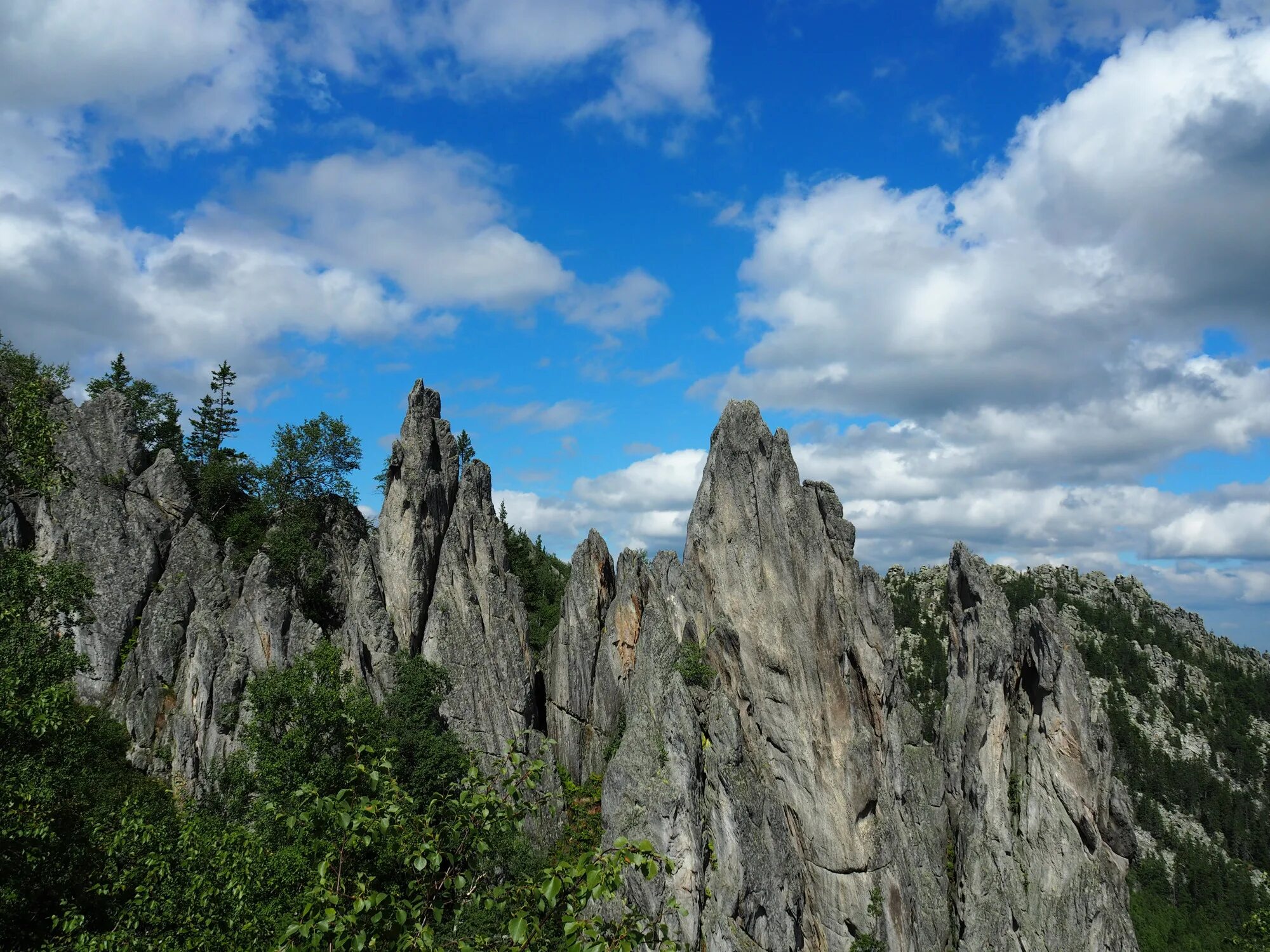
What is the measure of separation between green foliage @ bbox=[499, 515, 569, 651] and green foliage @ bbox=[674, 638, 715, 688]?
13877mm

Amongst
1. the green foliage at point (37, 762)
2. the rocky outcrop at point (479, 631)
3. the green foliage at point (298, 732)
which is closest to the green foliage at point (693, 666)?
Answer: the rocky outcrop at point (479, 631)

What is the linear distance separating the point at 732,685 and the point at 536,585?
32.1 m

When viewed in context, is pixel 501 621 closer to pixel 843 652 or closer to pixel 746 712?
pixel 746 712

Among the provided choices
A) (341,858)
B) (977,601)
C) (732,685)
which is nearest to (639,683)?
(732,685)

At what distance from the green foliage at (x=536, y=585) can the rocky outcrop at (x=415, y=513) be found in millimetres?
8510

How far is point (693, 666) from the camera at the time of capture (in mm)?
52312

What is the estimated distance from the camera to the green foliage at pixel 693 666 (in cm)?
5209

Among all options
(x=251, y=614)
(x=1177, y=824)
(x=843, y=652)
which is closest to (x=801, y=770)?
(x=843, y=652)

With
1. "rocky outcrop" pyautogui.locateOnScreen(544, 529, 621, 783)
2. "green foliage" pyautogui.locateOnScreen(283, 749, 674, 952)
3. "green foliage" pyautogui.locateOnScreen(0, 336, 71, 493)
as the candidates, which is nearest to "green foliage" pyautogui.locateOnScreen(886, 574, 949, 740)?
"rocky outcrop" pyautogui.locateOnScreen(544, 529, 621, 783)

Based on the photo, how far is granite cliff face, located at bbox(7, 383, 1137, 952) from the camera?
158ft

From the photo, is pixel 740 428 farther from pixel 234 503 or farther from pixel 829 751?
pixel 234 503

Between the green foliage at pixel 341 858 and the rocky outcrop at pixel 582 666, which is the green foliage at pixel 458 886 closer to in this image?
the green foliage at pixel 341 858

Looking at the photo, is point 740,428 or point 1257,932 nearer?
point 1257,932

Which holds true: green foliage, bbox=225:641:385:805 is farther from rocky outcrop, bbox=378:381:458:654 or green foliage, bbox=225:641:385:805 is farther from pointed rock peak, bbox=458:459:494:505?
pointed rock peak, bbox=458:459:494:505
